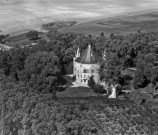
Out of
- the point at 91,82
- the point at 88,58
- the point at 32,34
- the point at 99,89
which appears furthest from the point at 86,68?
the point at 32,34

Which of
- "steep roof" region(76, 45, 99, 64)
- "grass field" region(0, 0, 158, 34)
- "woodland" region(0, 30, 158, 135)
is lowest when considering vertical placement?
"woodland" region(0, 30, 158, 135)

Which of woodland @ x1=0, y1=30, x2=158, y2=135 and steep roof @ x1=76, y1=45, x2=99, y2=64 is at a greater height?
steep roof @ x1=76, y1=45, x2=99, y2=64

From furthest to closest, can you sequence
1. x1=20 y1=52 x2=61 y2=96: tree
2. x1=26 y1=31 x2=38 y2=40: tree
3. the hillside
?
the hillside → x1=26 y1=31 x2=38 y2=40: tree → x1=20 y1=52 x2=61 y2=96: tree

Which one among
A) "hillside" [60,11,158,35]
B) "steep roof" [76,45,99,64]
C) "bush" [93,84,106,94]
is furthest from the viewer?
"hillside" [60,11,158,35]

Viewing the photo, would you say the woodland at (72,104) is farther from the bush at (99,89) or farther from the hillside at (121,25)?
the hillside at (121,25)

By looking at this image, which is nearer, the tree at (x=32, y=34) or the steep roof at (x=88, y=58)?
the steep roof at (x=88, y=58)

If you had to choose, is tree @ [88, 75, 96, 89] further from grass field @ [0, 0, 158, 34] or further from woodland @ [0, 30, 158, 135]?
grass field @ [0, 0, 158, 34]

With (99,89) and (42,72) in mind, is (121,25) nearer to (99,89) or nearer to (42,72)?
(99,89)

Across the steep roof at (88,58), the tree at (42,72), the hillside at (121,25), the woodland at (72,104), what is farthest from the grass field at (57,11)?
the steep roof at (88,58)

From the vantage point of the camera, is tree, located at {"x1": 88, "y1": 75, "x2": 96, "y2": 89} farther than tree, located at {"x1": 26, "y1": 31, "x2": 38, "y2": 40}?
No

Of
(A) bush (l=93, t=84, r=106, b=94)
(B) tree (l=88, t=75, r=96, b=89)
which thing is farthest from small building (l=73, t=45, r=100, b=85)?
(A) bush (l=93, t=84, r=106, b=94)
